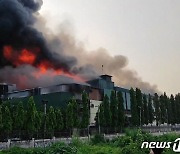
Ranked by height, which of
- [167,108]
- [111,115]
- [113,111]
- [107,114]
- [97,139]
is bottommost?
[97,139]

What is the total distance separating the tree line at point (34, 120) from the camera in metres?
53.3

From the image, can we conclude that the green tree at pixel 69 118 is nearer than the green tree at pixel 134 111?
Yes

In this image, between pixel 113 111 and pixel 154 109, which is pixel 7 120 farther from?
pixel 154 109

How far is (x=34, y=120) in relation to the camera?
56281mm

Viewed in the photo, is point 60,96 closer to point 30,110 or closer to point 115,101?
point 115,101

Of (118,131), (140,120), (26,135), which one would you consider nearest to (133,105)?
(140,120)

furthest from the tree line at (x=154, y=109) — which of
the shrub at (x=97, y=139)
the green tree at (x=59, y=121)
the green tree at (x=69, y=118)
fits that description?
the shrub at (x=97, y=139)

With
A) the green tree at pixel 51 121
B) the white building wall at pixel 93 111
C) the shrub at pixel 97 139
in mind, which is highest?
the white building wall at pixel 93 111

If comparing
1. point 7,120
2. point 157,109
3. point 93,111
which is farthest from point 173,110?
point 7,120

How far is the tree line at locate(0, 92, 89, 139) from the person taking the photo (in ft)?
175

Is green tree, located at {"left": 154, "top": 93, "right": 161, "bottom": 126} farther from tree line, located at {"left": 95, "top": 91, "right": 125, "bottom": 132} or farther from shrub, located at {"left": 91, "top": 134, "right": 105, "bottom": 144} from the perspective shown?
shrub, located at {"left": 91, "top": 134, "right": 105, "bottom": 144}

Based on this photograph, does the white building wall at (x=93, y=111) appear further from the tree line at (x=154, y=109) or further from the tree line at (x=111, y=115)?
the tree line at (x=154, y=109)

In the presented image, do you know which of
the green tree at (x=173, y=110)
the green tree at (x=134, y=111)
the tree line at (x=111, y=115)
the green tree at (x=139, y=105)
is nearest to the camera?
the tree line at (x=111, y=115)

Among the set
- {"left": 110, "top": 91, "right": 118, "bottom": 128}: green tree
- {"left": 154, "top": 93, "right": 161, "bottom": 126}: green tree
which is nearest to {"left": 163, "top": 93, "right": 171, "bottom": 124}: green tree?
{"left": 154, "top": 93, "right": 161, "bottom": 126}: green tree
